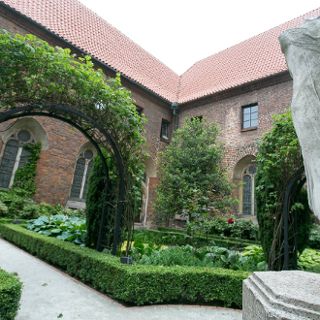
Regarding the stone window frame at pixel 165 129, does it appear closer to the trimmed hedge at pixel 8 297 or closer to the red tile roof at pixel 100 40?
the red tile roof at pixel 100 40

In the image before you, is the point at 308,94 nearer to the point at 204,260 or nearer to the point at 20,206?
the point at 204,260

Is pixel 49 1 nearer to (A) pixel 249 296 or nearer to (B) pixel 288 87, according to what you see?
(B) pixel 288 87

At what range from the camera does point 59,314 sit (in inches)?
125

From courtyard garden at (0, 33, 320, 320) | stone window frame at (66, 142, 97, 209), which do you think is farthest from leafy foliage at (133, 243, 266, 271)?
stone window frame at (66, 142, 97, 209)

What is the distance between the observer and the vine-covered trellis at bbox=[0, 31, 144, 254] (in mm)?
4105

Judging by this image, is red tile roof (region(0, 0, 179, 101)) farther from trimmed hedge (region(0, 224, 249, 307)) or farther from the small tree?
trimmed hedge (region(0, 224, 249, 307))

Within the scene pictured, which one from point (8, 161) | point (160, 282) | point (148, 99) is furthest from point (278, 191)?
point (148, 99)

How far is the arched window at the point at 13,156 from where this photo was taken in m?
11.2

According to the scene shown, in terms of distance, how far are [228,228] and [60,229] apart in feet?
20.6

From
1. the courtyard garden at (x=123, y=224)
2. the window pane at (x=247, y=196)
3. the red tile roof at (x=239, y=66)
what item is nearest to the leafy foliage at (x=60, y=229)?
the courtyard garden at (x=123, y=224)

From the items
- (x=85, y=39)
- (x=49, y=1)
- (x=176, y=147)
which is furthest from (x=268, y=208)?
(x=49, y=1)

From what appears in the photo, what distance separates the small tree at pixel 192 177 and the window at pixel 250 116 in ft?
9.45

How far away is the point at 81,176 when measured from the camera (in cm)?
1316

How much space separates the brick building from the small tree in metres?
1.39
